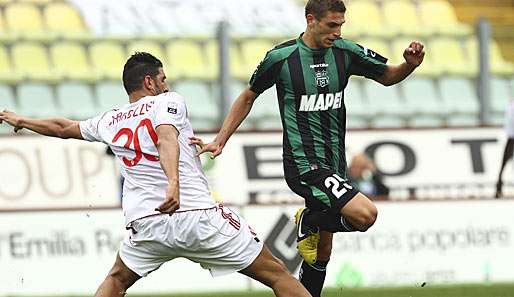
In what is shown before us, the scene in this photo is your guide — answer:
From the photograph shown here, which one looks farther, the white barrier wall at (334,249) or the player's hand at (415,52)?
the white barrier wall at (334,249)

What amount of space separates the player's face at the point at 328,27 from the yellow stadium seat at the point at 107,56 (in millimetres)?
10317

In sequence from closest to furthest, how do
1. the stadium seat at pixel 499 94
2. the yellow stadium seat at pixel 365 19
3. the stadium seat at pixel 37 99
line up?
1. the stadium seat at pixel 37 99
2. the stadium seat at pixel 499 94
3. the yellow stadium seat at pixel 365 19

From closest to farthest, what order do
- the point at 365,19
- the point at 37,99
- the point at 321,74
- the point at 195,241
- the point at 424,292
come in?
the point at 195,241 < the point at 321,74 < the point at 424,292 < the point at 37,99 < the point at 365,19

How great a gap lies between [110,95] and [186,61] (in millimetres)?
1306

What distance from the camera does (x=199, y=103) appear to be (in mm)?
19172

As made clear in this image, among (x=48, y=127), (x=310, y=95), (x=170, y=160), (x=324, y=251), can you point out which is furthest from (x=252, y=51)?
(x=170, y=160)

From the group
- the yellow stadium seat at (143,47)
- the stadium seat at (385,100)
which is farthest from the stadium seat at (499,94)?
the yellow stadium seat at (143,47)

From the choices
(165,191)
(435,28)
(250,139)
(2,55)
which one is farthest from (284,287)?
(435,28)

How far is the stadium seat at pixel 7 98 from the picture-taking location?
18.4 metres

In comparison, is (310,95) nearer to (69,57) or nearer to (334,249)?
(334,249)

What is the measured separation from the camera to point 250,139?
17.3 m

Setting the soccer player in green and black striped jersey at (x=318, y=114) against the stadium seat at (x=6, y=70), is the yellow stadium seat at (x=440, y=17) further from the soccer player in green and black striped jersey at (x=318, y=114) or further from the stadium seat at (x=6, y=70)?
the soccer player in green and black striped jersey at (x=318, y=114)

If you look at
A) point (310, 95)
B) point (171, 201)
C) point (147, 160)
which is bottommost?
point (171, 201)

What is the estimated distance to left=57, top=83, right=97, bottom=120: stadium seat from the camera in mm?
18844
